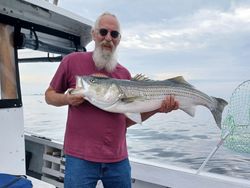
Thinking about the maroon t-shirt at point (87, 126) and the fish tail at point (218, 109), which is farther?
the fish tail at point (218, 109)

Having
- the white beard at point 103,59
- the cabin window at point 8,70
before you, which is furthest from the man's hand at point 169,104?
the cabin window at point 8,70

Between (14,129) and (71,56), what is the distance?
3.20 ft

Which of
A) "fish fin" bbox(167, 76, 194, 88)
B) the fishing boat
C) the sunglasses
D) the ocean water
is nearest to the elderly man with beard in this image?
the sunglasses

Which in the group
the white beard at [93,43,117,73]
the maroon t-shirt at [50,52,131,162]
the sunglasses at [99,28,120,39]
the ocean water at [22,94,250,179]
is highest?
the sunglasses at [99,28,120,39]

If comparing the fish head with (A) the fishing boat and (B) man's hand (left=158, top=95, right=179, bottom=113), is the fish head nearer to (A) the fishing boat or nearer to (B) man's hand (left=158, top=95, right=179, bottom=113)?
(B) man's hand (left=158, top=95, right=179, bottom=113)

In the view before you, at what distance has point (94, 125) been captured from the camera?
227cm

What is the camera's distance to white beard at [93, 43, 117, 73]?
2.39 metres

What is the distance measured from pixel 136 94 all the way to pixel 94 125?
370mm

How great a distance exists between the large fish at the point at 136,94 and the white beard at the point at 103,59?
0.26 meters

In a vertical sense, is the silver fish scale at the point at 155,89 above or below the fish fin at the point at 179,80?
below

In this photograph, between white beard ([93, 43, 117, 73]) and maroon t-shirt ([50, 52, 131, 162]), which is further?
white beard ([93, 43, 117, 73])

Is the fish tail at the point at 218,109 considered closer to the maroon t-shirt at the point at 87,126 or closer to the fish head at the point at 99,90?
the maroon t-shirt at the point at 87,126

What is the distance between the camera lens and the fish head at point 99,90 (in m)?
2.10

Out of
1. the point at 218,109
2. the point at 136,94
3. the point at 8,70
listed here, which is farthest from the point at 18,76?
the point at 218,109
